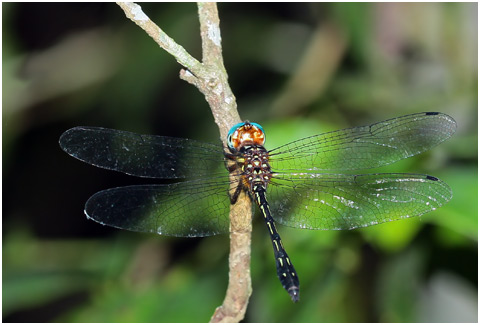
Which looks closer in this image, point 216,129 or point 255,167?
point 255,167

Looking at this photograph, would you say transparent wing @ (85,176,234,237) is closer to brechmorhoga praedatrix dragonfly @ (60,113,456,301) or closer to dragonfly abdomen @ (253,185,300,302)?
brechmorhoga praedatrix dragonfly @ (60,113,456,301)

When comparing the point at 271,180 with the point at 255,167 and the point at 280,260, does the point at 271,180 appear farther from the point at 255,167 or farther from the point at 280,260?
the point at 280,260

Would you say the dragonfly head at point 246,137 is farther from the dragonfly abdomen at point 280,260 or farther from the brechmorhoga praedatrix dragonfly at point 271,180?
the dragonfly abdomen at point 280,260

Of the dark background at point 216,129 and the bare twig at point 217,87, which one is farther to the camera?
the dark background at point 216,129

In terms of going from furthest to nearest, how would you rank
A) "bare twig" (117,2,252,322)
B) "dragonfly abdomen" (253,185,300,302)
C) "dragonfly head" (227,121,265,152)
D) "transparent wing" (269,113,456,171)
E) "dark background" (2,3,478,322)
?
"dark background" (2,3,478,322) → "transparent wing" (269,113,456,171) → "dragonfly abdomen" (253,185,300,302) → "dragonfly head" (227,121,265,152) → "bare twig" (117,2,252,322)

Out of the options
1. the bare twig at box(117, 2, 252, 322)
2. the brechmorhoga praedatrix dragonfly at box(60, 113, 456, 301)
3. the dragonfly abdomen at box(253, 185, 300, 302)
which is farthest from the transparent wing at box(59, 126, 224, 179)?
the bare twig at box(117, 2, 252, 322)

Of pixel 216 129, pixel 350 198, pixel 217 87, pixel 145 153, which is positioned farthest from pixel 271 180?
pixel 216 129

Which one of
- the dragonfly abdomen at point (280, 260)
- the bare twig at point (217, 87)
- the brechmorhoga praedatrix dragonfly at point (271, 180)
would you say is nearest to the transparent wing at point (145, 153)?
the brechmorhoga praedatrix dragonfly at point (271, 180)
